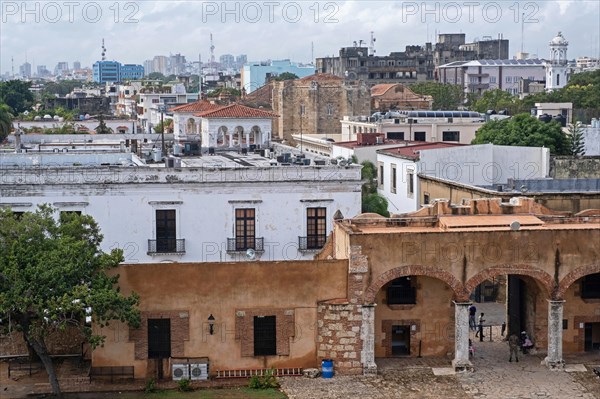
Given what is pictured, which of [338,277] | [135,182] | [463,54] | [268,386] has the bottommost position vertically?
[268,386]

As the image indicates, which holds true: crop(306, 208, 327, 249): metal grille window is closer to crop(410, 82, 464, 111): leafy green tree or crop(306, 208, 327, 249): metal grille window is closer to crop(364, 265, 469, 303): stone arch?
crop(364, 265, 469, 303): stone arch

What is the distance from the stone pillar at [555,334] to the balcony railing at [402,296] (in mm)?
3658

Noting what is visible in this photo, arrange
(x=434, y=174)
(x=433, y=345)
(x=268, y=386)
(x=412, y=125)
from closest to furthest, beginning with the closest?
1. (x=268, y=386)
2. (x=433, y=345)
3. (x=434, y=174)
4. (x=412, y=125)

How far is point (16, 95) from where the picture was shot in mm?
122938

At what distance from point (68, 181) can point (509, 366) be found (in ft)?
51.1

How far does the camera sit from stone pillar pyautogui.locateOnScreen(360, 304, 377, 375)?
28672 millimetres

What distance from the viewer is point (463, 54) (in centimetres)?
16788

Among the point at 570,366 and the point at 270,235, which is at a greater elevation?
the point at 270,235

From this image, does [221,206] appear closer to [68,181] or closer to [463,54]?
[68,181]

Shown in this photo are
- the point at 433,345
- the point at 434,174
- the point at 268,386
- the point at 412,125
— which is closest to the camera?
the point at 268,386

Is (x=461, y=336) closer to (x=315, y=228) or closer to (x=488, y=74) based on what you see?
(x=315, y=228)

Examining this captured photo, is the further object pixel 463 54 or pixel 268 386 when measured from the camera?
pixel 463 54

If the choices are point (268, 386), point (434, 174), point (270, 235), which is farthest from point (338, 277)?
point (434, 174)

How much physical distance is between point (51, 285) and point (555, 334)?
521 inches
